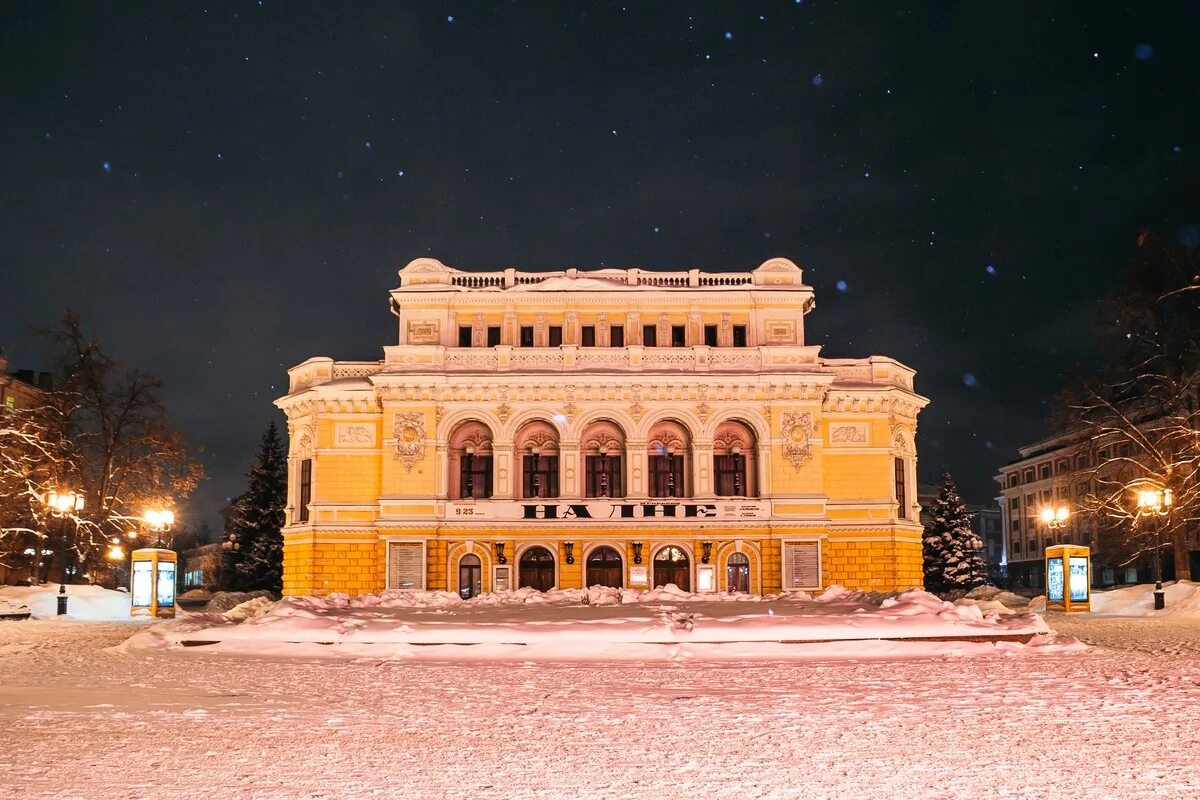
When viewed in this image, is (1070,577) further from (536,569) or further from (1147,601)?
(536,569)

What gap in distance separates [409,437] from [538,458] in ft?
16.9

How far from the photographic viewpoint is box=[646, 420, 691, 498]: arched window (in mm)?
45625

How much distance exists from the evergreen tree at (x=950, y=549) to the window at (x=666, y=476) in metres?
25.7

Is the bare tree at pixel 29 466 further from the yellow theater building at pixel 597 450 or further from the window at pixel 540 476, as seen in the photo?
the window at pixel 540 476

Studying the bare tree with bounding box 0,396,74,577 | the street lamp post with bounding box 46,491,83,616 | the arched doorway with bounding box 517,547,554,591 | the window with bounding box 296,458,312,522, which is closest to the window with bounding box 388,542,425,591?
the arched doorway with bounding box 517,547,554,591

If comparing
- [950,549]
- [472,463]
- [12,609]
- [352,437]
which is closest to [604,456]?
[472,463]

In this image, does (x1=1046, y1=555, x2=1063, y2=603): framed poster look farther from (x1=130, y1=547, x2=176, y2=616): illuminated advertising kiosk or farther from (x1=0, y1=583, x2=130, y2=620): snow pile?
(x1=0, y1=583, x2=130, y2=620): snow pile

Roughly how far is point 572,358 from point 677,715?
33.9 m

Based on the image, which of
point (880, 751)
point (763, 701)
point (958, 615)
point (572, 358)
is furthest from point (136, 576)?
point (880, 751)

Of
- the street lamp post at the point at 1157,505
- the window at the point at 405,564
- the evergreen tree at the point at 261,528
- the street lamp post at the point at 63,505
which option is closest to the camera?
the street lamp post at the point at 1157,505

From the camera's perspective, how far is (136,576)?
120 feet

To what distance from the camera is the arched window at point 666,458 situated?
45.6 meters

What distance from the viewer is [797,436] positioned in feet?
147

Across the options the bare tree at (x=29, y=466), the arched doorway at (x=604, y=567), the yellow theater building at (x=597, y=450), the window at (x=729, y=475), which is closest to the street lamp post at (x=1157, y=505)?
the yellow theater building at (x=597, y=450)
